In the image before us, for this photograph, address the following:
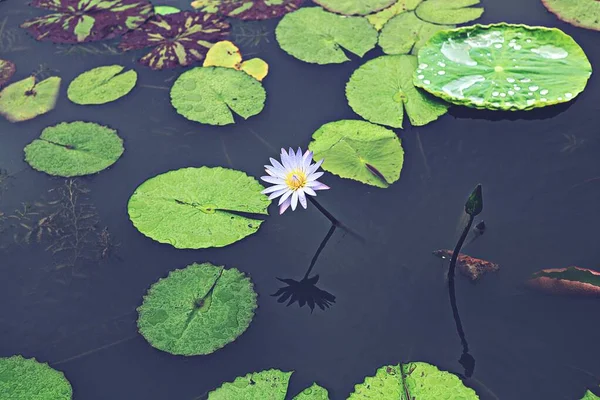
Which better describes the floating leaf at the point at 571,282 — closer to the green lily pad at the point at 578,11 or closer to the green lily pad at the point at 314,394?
the green lily pad at the point at 314,394

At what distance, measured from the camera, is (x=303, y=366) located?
3.73 meters

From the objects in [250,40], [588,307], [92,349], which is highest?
[250,40]

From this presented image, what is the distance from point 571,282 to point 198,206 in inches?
99.8

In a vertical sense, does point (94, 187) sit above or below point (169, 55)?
below

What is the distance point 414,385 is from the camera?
3.50 meters

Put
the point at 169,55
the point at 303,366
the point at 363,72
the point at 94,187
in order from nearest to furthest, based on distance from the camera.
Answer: the point at 303,366
the point at 94,187
the point at 363,72
the point at 169,55

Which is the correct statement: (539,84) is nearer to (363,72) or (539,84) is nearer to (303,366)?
(363,72)

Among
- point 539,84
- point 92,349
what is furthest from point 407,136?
point 92,349

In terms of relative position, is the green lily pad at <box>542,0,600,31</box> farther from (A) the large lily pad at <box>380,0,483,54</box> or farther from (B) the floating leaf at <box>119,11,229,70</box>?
(B) the floating leaf at <box>119,11,229,70</box>

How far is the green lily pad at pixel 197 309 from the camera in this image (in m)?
3.78

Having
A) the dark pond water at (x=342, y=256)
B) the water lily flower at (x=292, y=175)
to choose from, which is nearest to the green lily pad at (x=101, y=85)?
the dark pond water at (x=342, y=256)

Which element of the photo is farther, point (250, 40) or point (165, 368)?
point (250, 40)

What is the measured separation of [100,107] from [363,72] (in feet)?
7.54

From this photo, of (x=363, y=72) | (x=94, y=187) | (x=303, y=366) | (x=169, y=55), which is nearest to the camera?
(x=303, y=366)
